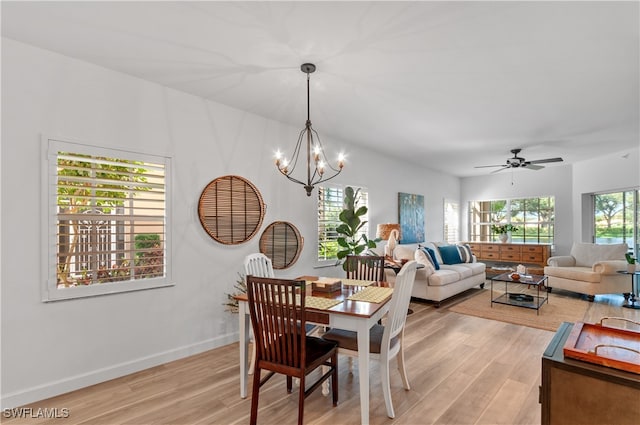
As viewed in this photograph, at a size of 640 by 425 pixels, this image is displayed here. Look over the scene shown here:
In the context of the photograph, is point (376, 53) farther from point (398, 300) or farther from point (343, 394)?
point (343, 394)

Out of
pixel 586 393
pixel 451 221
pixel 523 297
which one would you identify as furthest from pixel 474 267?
pixel 586 393

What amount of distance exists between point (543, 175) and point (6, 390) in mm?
9342

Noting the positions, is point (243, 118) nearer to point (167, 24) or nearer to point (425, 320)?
point (167, 24)

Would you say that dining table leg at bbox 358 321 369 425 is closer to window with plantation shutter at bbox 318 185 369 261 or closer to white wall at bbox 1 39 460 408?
white wall at bbox 1 39 460 408

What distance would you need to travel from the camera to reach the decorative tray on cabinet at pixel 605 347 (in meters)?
0.99

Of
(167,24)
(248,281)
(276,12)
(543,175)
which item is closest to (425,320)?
(248,281)

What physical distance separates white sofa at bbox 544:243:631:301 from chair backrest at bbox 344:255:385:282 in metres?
4.25

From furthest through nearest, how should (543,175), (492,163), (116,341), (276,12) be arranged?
(543,175), (492,163), (116,341), (276,12)

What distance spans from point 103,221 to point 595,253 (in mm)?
7408

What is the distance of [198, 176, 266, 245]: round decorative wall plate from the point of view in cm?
342

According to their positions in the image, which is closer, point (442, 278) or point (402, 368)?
point (402, 368)

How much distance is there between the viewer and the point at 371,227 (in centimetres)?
A: 572

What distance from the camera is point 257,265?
9.89 feet

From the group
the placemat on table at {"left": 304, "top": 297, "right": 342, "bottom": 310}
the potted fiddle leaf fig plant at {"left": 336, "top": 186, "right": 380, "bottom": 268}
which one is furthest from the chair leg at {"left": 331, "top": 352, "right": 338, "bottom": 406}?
the potted fiddle leaf fig plant at {"left": 336, "top": 186, "right": 380, "bottom": 268}
